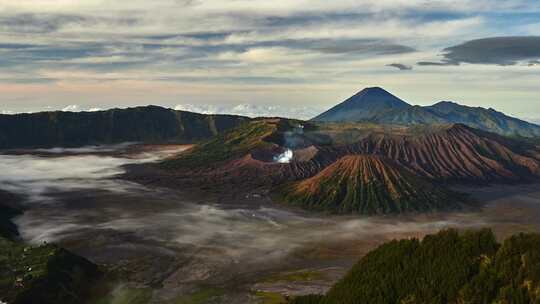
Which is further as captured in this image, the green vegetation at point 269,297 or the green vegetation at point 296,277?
the green vegetation at point 296,277

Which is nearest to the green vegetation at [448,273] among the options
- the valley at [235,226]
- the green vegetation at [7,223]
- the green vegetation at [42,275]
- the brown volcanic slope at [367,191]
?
the valley at [235,226]

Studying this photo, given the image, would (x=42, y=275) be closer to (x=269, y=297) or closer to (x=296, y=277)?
(x=269, y=297)

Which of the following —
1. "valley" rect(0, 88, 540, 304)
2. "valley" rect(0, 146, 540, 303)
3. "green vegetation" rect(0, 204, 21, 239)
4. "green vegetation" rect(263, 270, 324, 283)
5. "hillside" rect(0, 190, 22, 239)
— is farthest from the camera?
"hillside" rect(0, 190, 22, 239)

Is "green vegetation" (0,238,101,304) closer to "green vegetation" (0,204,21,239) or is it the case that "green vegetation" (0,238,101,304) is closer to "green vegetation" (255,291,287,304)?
"green vegetation" (0,204,21,239)

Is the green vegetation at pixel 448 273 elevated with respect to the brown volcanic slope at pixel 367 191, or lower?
elevated

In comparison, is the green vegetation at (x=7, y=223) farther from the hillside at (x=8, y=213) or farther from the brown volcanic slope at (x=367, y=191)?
the brown volcanic slope at (x=367, y=191)

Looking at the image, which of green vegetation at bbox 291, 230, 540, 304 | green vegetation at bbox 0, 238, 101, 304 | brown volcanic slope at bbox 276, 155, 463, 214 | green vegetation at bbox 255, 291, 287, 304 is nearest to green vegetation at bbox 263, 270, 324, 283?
green vegetation at bbox 255, 291, 287, 304
